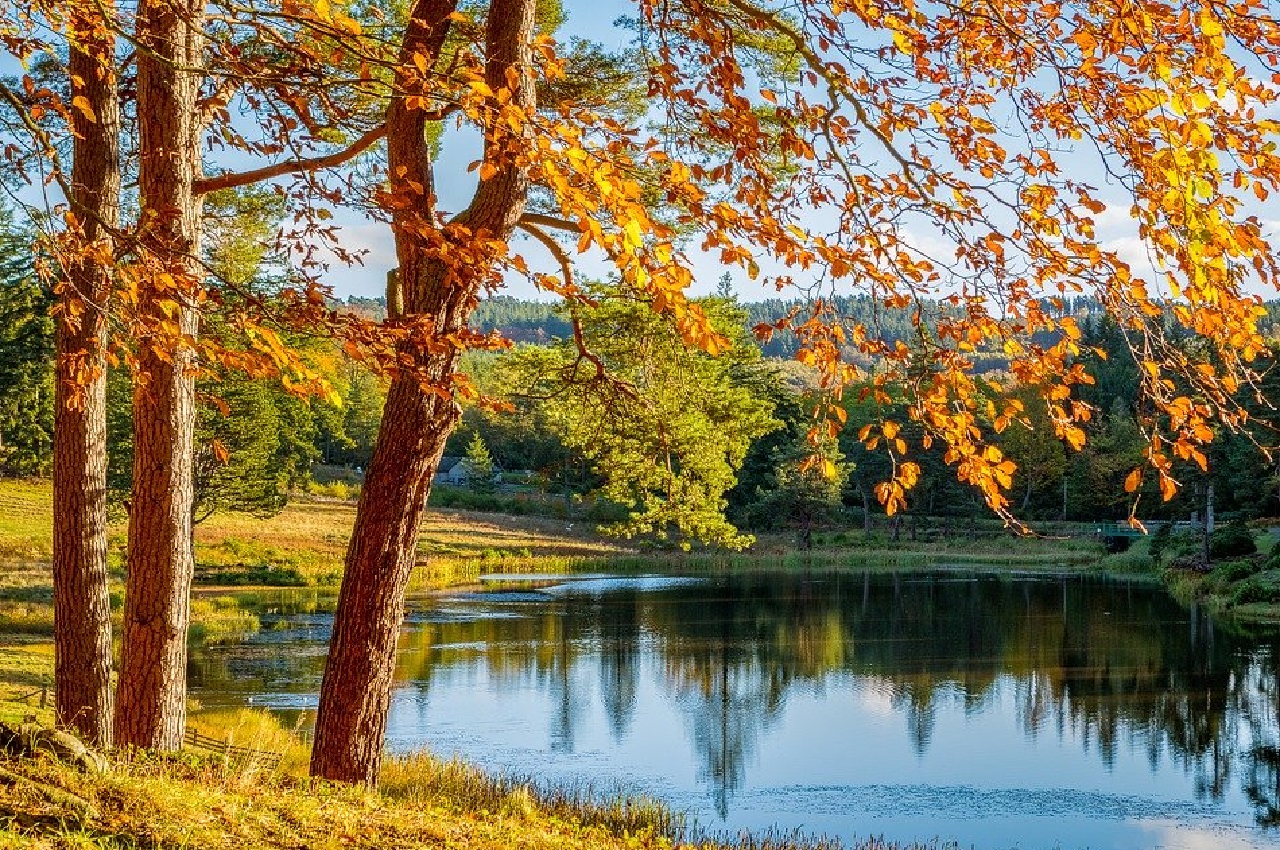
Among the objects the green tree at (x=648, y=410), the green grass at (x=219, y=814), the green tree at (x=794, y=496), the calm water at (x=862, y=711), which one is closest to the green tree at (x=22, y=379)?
the calm water at (x=862, y=711)

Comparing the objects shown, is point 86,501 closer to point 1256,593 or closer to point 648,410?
point 648,410

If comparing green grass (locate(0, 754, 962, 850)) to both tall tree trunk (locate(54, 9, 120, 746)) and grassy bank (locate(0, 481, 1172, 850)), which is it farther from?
tall tree trunk (locate(54, 9, 120, 746))

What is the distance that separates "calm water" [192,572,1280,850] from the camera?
15.7m

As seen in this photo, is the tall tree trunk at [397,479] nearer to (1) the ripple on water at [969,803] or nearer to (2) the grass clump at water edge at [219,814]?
(2) the grass clump at water edge at [219,814]

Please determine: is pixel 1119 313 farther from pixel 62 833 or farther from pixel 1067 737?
pixel 1067 737

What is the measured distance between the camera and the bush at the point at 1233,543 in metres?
42.0

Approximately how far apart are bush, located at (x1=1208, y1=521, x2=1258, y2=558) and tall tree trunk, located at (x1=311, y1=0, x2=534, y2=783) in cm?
4142

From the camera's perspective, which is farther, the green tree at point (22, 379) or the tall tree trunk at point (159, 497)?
the green tree at point (22, 379)

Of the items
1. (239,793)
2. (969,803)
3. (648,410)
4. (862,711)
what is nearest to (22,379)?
(862,711)

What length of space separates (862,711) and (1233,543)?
87.9ft

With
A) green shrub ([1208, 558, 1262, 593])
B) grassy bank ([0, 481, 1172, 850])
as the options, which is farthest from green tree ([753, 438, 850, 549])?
grassy bank ([0, 481, 1172, 850])

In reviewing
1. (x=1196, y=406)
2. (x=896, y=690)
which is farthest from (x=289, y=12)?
(x=896, y=690)

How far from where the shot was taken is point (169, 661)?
26.8 feet

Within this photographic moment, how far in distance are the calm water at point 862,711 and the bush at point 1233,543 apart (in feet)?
28.1
